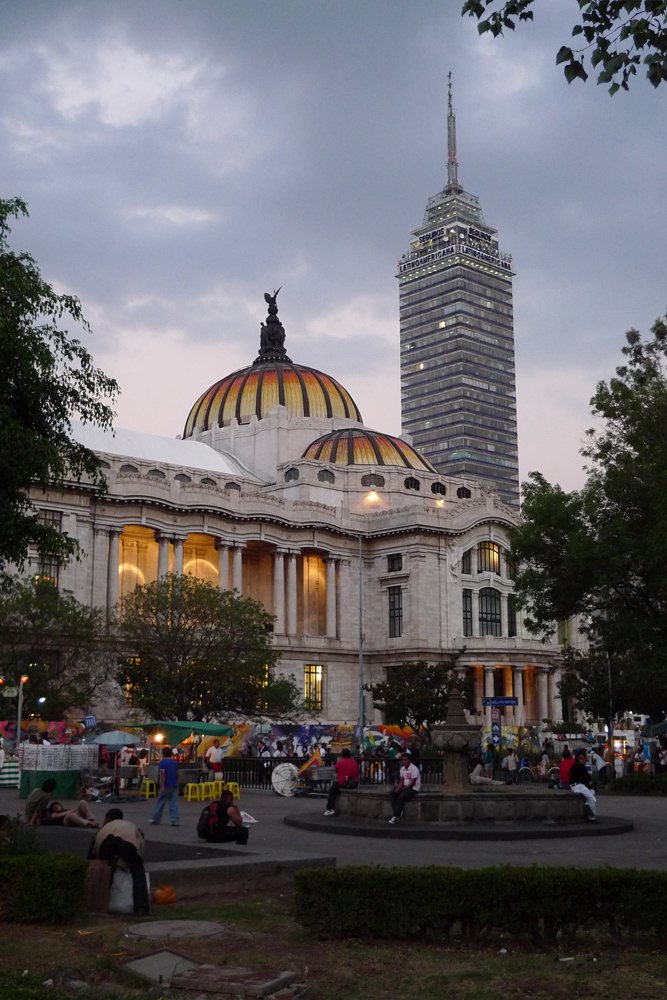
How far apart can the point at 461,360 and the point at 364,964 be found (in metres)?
174

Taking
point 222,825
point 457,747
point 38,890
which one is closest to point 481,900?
point 38,890

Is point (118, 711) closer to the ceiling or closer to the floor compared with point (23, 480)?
closer to the floor

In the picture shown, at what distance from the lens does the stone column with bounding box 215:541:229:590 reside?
255ft

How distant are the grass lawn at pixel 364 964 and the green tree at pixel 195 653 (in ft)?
127

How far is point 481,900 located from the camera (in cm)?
1114

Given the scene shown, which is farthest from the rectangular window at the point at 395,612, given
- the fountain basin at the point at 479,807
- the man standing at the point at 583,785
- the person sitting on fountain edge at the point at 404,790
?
the person sitting on fountain edge at the point at 404,790

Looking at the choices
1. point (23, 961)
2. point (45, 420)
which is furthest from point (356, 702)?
point (23, 961)

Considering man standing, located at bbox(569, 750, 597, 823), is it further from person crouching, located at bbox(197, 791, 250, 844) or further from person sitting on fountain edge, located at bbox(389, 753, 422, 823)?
person crouching, located at bbox(197, 791, 250, 844)

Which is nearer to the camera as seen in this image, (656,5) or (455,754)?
(656,5)

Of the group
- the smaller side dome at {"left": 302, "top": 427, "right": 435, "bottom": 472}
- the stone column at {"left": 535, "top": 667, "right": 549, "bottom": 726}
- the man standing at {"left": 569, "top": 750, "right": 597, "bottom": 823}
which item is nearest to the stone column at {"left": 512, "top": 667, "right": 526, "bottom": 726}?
the stone column at {"left": 535, "top": 667, "right": 549, "bottom": 726}

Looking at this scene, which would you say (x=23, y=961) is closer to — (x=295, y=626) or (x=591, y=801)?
(x=591, y=801)

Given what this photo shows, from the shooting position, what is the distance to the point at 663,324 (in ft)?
107

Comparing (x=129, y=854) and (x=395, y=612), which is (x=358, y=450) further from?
(x=129, y=854)

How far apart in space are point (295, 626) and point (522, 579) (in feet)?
146
